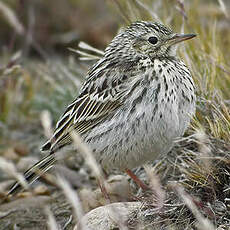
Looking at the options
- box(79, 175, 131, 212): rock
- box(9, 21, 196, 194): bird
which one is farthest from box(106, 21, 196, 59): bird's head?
box(79, 175, 131, 212): rock

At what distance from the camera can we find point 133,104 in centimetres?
449

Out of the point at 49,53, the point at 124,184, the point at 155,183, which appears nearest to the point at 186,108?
the point at 124,184

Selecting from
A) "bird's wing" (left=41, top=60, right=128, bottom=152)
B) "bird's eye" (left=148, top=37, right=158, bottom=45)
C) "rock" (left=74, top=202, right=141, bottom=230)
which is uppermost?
"bird's eye" (left=148, top=37, right=158, bottom=45)

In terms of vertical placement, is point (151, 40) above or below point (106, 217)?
above

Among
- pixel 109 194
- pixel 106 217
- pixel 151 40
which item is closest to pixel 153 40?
pixel 151 40

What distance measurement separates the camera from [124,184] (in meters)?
5.23

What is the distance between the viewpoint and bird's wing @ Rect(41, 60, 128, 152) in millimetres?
4652

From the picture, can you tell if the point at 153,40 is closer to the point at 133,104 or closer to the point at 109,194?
the point at 133,104

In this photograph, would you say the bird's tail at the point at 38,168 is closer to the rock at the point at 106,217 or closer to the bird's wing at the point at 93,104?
the bird's wing at the point at 93,104

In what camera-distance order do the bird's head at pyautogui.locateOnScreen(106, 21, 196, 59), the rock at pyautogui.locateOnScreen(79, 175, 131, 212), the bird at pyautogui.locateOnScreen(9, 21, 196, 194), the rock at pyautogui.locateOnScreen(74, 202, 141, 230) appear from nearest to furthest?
1. the rock at pyautogui.locateOnScreen(74, 202, 141, 230)
2. the bird at pyautogui.locateOnScreen(9, 21, 196, 194)
3. the bird's head at pyautogui.locateOnScreen(106, 21, 196, 59)
4. the rock at pyautogui.locateOnScreen(79, 175, 131, 212)

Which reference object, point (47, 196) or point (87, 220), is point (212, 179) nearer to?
point (87, 220)

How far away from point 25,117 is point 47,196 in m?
1.79

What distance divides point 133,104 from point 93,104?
46 centimetres

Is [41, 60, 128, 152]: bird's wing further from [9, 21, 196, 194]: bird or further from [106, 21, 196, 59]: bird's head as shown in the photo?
[106, 21, 196, 59]: bird's head
